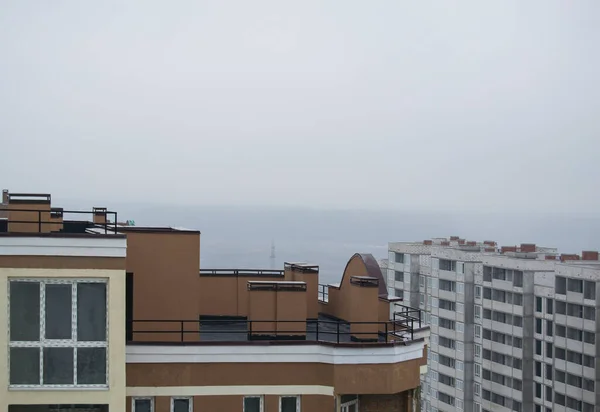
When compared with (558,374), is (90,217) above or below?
above

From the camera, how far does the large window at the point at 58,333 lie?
578 inches

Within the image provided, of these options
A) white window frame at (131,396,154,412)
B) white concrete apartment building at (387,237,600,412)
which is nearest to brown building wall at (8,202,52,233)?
white window frame at (131,396,154,412)

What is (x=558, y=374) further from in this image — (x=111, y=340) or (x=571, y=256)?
(x=111, y=340)

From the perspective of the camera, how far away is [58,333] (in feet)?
48.4

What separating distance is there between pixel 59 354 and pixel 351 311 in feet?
21.4

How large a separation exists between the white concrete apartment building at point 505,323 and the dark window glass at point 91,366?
49.7 meters

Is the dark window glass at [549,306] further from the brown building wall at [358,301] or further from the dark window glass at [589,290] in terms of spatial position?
the brown building wall at [358,301]

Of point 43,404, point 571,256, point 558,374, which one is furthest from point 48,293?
point 571,256

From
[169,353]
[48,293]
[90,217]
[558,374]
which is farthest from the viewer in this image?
[558,374]

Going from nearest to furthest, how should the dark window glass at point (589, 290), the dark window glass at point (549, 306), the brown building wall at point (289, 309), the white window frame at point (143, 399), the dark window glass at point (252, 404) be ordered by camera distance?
the white window frame at point (143, 399) < the dark window glass at point (252, 404) < the brown building wall at point (289, 309) < the dark window glass at point (589, 290) < the dark window glass at point (549, 306)

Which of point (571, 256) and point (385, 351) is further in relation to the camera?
point (571, 256)

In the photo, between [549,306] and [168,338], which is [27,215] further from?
[549,306]

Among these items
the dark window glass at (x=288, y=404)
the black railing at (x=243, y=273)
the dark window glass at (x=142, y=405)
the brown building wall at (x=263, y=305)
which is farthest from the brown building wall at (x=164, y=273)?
the black railing at (x=243, y=273)

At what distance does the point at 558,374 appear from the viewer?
6347cm
